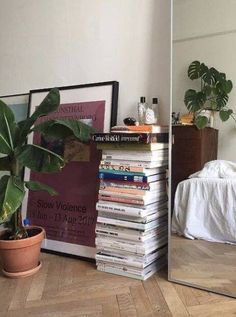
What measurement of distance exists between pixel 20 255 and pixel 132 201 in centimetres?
77

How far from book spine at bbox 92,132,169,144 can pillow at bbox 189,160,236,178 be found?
31cm

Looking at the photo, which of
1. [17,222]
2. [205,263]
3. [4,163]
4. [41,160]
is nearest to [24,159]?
[41,160]

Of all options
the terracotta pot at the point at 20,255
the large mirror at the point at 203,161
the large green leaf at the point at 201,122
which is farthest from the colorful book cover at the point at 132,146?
the terracotta pot at the point at 20,255

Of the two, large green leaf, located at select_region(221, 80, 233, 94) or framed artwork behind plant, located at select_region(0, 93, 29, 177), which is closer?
large green leaf, located at select_region(221, 80, 233, 94)

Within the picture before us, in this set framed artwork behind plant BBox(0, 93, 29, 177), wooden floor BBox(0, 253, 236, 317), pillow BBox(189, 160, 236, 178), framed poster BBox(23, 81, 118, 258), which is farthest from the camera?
framed artwork behind plant BBox(0, 93, 29, 177)

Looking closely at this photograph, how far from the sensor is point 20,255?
1826 mm

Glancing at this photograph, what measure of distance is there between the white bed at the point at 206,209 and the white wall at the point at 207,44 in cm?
18

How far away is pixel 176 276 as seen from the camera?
174 cm

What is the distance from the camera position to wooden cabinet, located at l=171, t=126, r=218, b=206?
1704 mm

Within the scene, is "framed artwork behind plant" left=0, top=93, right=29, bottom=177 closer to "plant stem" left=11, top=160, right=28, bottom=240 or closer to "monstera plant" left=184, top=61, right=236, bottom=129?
"plant stem" left=11, top=160, right=28, bottom=240

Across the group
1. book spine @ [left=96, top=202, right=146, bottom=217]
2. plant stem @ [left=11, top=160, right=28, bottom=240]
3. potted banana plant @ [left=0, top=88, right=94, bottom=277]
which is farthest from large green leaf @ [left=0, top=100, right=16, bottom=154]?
book spine @ [left=96, top=202, right=146, bottom=217]

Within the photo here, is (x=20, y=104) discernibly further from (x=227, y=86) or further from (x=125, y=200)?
(x=227, y=86)

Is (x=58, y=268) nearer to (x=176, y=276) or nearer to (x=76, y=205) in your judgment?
(x=76, y=205)

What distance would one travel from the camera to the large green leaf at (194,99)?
172 centimetres
